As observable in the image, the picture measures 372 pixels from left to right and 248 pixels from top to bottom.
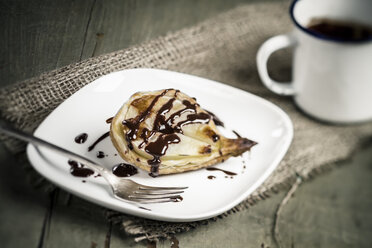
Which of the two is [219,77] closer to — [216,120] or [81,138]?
[216,120]

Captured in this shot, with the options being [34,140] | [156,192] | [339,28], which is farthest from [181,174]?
[339,28]

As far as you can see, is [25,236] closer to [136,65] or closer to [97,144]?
[97,144]

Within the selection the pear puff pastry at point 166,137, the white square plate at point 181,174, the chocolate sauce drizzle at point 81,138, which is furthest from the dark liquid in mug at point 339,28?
the chocolate sauce drizzle at point 81,138

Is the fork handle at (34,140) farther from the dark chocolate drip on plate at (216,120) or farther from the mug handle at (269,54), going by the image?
the mug handle at (269,54)

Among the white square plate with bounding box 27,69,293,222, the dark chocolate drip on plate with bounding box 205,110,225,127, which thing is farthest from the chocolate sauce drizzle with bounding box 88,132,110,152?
the dark chocolate drip on plate with bounding box 205,110,225,127

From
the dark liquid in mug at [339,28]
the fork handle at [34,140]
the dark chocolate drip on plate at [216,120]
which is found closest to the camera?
the fork handle at [34,140]

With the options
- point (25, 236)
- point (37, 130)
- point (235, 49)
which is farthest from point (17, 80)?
point (235, 49)

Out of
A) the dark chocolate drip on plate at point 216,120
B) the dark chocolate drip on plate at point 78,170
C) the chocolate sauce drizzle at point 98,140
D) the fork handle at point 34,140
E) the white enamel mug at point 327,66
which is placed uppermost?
the white enamel mug at point 327,66
